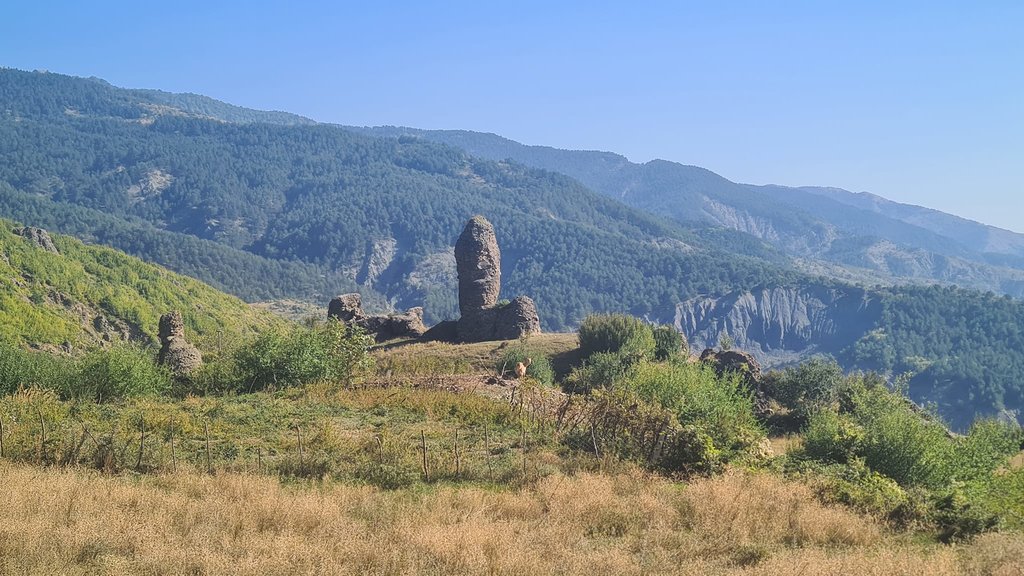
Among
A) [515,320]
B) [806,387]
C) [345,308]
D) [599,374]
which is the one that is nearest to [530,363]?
[599,374]

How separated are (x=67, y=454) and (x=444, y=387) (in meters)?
12.0

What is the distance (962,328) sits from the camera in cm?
16600

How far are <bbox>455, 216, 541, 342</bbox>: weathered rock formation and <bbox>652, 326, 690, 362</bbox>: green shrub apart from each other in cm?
729

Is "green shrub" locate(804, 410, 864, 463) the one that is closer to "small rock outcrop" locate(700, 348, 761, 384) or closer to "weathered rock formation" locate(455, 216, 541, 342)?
"small rock outcrop" locate(700, 348, 761, 384)

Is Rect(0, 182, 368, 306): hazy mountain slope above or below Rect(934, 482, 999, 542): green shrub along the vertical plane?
below

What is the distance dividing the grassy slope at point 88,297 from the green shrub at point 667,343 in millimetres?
23328

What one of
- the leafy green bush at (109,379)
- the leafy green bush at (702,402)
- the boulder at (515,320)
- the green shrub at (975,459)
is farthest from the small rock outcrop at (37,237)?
the green shrub at (975,459)

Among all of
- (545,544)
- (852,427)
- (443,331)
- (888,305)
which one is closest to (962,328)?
(888,305)

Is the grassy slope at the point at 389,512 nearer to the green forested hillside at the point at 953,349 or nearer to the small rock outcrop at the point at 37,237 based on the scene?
the small rock outcrop at the point at 37,237

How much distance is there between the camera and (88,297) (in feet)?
191

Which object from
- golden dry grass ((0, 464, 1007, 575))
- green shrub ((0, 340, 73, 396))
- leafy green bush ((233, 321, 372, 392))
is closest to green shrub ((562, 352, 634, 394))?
leafy green bush ((233, 321, 372, 392))

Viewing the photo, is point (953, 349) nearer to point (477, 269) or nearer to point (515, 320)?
point (477, 269)

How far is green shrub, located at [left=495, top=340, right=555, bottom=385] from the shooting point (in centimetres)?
3338

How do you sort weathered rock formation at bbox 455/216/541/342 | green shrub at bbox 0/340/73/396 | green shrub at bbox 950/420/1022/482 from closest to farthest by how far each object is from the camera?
1. green shrub at bbox 950/420/1022/482
2. green shrub at bbox 0/340/73/396
3. weathered rock formation at bbox 455/216/541/342
